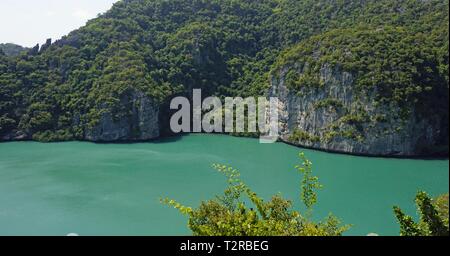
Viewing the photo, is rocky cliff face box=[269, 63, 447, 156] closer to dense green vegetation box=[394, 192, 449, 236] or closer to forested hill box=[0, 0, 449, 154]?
forested hill box=[0, 0, 449, 154]

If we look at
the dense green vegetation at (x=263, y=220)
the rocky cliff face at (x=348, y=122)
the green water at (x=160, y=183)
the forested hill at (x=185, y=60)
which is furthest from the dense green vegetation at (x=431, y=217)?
the forested hill at (x=185, y=60)

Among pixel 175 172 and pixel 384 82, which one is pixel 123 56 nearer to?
pixel 175 172

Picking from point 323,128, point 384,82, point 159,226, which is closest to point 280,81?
point 323,128

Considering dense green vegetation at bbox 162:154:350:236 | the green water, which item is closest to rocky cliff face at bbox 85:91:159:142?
the green water

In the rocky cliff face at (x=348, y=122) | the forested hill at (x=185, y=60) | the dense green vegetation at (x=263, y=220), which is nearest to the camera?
the dense green vegetation at (x=263, y=220)

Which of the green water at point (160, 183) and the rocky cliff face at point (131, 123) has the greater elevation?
the rocky cliff face at point (131, 123)

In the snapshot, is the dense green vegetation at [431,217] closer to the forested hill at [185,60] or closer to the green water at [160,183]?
the green water at [160,183]

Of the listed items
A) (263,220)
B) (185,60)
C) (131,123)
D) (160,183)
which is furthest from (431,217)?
(185,60)
